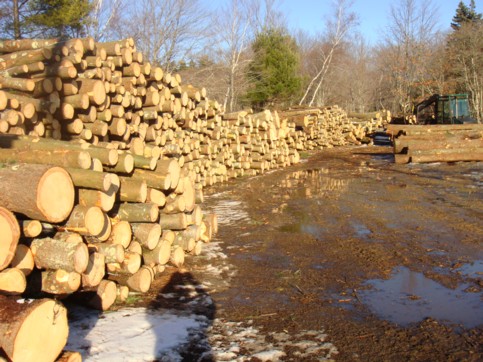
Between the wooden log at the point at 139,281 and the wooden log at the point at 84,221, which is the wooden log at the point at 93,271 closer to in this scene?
the wooden log at the point at 84,221

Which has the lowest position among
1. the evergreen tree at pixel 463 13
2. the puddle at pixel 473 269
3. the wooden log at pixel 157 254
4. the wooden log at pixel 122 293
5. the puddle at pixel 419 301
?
the puddle at pixel 419 301

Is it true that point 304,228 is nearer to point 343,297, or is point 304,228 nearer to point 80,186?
point 343,297

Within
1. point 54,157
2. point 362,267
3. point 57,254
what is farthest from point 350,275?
point 54,157

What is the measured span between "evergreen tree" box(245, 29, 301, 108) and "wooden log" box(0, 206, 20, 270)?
32848 mm

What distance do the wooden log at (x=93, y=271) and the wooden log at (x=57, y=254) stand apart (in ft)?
0.78

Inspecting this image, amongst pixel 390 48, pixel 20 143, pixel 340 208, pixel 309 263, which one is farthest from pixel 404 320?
pixel 390 48

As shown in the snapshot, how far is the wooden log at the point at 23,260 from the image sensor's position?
11.9 feet

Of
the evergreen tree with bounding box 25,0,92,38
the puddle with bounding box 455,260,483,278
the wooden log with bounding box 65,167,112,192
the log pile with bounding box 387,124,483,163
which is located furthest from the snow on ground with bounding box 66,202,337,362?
the evergreen tree with bounding box 25,0,92,38

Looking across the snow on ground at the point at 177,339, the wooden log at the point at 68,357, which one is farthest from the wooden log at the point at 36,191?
the wooden log at the point at 68,357

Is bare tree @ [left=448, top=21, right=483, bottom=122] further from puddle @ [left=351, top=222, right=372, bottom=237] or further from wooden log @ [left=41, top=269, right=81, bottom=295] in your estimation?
wooden log @ [left=41, top=269, right=81, bottom=295]

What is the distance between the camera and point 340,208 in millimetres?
9344

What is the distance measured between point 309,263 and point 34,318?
380cm

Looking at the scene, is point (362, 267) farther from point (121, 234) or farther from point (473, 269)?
point (121, 234)

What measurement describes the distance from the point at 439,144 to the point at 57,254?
16156 millimetres
